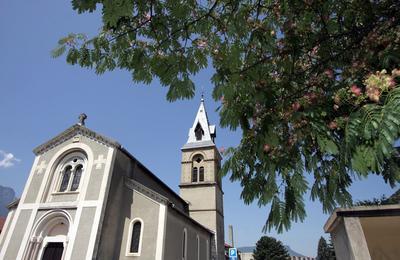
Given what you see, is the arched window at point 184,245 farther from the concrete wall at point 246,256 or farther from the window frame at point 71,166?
the concrete wall at point 246,256

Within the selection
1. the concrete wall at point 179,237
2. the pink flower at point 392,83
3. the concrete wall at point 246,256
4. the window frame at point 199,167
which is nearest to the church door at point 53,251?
the concrete wall at point 179,237

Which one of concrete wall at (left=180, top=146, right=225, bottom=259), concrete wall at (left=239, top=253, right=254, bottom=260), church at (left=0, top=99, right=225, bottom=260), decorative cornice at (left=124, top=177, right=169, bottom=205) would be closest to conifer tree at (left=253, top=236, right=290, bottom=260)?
concrete wall at (left=239, top=253, right=254, bottom=260)

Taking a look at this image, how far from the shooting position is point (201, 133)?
33.0m

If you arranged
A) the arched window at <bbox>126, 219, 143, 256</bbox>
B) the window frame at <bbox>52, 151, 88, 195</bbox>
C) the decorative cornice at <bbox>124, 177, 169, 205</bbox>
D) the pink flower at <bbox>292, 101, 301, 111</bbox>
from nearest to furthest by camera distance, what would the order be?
the pink flower at <bbox>292, 101, 301, 111</bbox>
the arched window at <bbox>126, 219, 143, 256</bbox>
the decorative cornice at <bbox>124, 177, 169, 205</bbox>
the window frame at <bbox>52, 151, 88, 195</bbox>

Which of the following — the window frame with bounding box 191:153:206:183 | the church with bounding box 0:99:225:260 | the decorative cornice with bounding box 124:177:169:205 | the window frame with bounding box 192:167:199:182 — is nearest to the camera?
the church with bounding box 0:99:225:260

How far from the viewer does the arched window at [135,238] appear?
610 inches

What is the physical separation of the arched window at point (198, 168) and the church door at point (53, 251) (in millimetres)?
16018

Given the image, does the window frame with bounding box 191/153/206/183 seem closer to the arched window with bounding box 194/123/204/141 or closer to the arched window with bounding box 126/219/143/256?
the arched window with bounding box 194/123/204/141

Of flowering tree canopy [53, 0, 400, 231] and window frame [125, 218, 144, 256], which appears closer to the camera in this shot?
flowering tree canopy [53, 0, 400, 231]

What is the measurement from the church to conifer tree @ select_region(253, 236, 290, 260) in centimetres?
2648

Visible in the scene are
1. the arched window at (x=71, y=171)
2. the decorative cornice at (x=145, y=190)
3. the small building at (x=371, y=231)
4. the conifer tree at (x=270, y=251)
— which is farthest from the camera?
the conifer tree at (x=270, y=251)

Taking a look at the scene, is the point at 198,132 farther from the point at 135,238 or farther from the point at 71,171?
the point at 135,238

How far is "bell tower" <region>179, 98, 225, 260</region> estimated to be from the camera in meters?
27.3

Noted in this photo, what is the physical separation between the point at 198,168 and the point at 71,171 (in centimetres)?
1507
